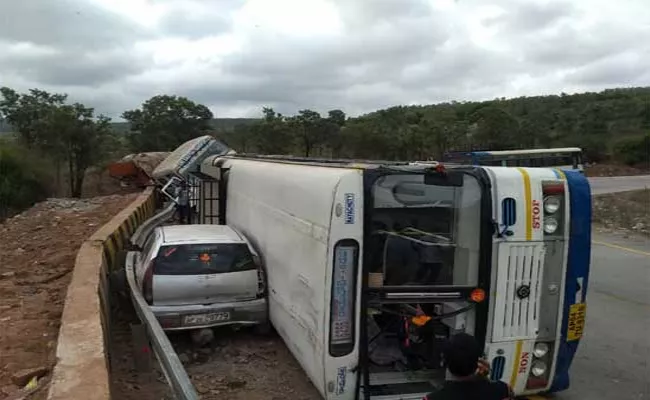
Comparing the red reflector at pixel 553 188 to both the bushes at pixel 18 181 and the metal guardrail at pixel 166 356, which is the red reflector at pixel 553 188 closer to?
the metal guardrail at pixel 166 356

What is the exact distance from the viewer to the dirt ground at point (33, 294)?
18.1ft

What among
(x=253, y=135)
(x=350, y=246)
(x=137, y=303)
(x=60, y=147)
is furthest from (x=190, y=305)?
(x=253, y=135)

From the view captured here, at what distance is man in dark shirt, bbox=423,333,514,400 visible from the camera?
2943mm

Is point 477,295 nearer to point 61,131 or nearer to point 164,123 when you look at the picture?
point 61,131

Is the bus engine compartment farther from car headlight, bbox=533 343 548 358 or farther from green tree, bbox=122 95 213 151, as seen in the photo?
green tree, bbox=122 95 213 151

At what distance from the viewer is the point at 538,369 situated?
17.8 feet

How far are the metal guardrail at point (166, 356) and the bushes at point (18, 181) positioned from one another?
3021 cm

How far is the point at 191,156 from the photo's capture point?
718 inches

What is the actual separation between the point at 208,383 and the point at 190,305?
3.81ft

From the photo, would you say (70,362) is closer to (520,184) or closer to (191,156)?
(520,184)

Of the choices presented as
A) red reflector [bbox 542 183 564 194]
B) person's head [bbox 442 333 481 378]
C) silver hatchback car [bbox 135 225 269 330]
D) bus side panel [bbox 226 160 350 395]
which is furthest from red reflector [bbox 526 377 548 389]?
silver hatchback car [bbox 135 225 269 330]

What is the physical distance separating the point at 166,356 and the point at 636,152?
57.8 metres

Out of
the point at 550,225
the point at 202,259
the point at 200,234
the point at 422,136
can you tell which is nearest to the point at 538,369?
the point at 550,225

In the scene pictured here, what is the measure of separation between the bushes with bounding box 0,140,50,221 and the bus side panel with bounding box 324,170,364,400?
32.5 meters
